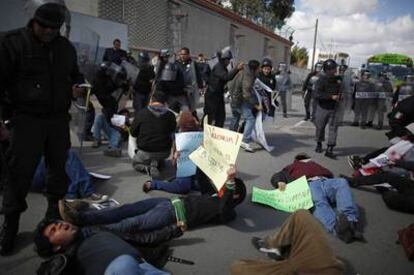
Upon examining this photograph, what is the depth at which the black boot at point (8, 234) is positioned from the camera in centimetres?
343

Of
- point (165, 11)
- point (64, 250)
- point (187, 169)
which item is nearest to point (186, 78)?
point (187, 169)

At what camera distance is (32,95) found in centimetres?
333

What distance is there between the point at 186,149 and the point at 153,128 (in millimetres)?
921

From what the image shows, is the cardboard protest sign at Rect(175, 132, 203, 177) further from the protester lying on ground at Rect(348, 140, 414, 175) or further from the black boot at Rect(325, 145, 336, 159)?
the black boot at Rect(325, 145, 336, 159)

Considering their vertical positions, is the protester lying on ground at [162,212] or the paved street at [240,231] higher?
the protester lying on ground at [162,212]

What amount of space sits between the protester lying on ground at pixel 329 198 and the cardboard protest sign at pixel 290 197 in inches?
3.2

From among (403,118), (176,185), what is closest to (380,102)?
(403,118)

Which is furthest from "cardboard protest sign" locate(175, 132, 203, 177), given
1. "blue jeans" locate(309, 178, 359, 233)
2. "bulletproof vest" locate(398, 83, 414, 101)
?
"bulletproof vest" locate(398, 83, 414, 101)

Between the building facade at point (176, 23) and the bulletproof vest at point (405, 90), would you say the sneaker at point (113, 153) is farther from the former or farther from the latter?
the bulletproof vest at point (405, 90)

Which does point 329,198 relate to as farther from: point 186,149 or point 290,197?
point 186,149

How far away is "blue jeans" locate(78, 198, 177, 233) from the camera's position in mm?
3648

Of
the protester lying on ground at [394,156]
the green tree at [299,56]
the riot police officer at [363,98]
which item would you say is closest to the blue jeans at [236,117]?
the protester lying on ground at [394,156]

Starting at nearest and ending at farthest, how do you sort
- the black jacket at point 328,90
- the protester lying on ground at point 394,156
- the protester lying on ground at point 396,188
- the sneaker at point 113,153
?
the protester lying on ground at point 396,188 < the protester lying on ground at point 394,156 < the sneaker at point 113,153 < the black jacket at point 328,90

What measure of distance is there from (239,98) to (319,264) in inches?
223
